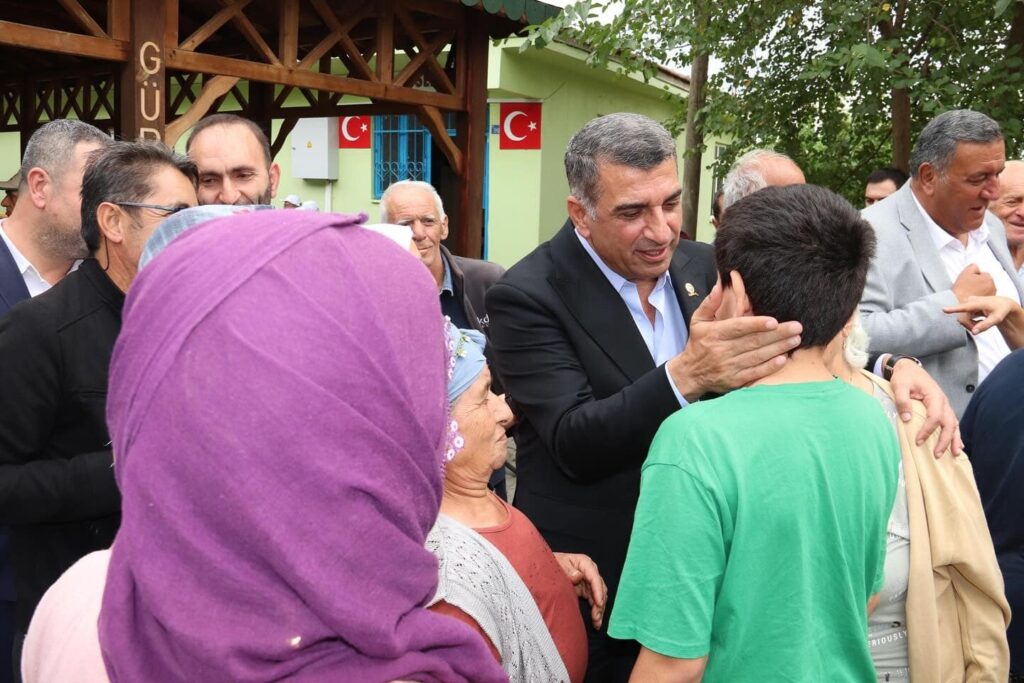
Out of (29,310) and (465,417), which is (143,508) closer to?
(465,417)

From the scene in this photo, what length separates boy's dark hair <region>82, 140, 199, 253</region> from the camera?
7.58 ft

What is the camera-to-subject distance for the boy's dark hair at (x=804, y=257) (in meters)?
1.64

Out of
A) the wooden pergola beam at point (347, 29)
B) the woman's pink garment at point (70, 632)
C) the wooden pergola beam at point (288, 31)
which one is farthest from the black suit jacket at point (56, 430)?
the wooden pergola beam at point (347, 29)

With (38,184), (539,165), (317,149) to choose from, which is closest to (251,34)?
(38,184)

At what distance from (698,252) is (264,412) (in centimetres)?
218

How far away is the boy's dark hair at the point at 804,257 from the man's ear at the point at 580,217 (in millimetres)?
793

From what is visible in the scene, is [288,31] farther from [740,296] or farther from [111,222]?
[740,296]

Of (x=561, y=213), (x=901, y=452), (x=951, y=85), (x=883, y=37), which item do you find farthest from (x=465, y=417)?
(x=561, y=213)

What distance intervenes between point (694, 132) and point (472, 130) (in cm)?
361

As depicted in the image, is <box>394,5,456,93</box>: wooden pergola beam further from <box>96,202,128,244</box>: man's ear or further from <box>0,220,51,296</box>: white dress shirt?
<box>96,202,128,244</box>: man's ear

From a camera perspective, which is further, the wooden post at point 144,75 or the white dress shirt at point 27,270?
the wooden post at point 144,75

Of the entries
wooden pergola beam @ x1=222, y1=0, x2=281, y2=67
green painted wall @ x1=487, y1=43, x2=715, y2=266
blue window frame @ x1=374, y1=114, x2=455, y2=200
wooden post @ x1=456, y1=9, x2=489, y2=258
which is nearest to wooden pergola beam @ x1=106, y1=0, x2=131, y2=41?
wooden pergola beam @ x1=222, y1=0, x2=281, y2=67

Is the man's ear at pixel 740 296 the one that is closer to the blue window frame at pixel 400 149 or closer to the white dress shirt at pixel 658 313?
the white dress shirt at pixel 658 313

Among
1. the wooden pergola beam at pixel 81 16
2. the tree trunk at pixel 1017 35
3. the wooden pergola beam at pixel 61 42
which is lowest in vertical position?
the wooden pergola beam at pixel 61 42
